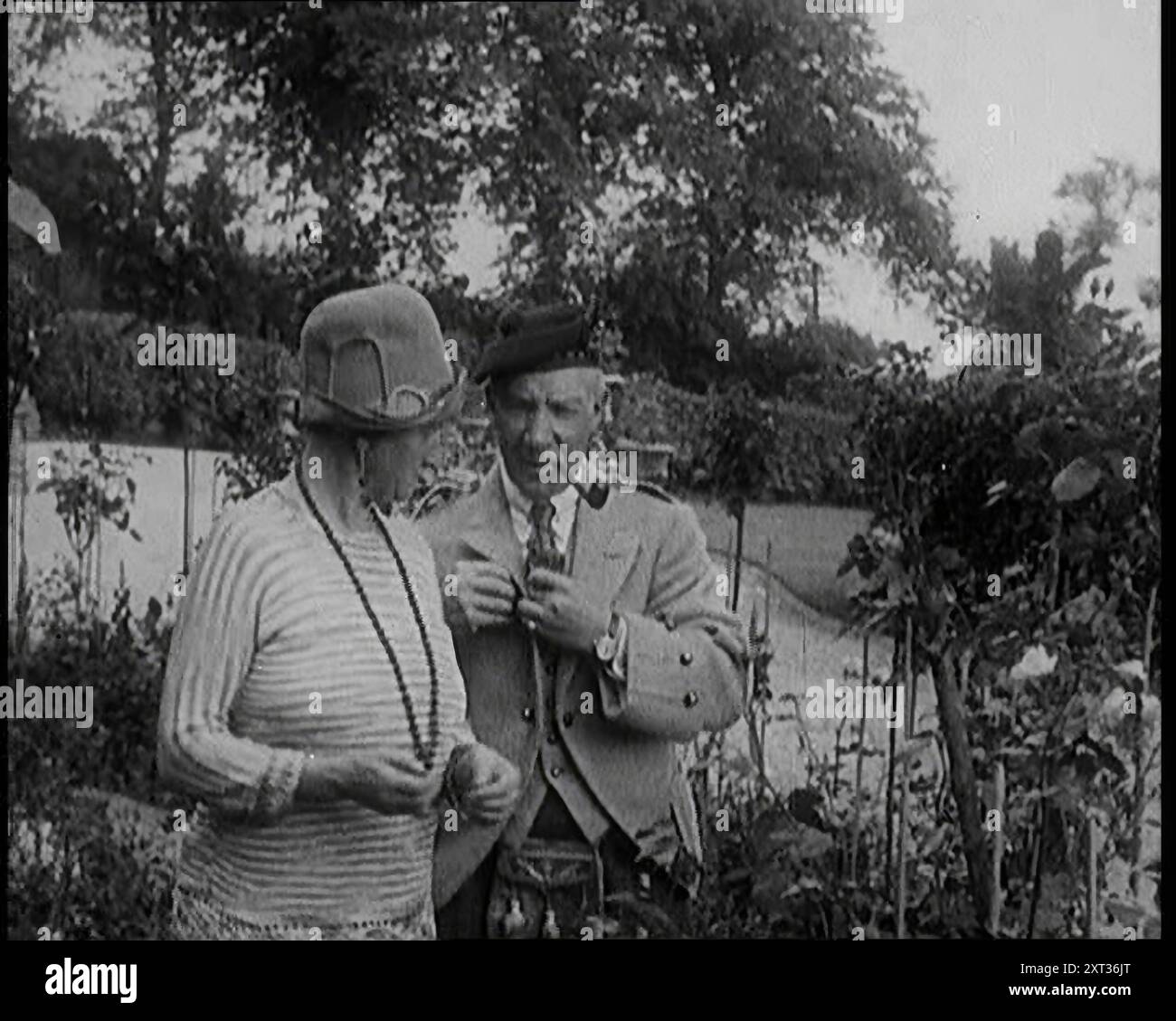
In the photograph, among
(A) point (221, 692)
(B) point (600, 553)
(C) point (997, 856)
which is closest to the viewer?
(A) point (221, 692)

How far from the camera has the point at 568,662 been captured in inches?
150

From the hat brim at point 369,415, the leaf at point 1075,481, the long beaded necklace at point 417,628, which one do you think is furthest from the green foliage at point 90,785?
the leaf at point 1075,481

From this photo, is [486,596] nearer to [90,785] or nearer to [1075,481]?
[90,785]

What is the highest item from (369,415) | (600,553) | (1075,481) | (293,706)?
(369,415)

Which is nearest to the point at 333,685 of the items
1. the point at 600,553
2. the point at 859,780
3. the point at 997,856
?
the point at 600,553

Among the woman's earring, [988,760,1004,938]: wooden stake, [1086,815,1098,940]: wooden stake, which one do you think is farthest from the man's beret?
[1086,815,1098,940]: wooden stake

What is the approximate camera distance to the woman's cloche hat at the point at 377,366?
3777mm

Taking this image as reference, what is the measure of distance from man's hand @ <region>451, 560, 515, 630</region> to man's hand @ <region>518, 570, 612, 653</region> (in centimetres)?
3

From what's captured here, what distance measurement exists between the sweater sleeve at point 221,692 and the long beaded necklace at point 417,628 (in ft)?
0.38

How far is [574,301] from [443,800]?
0.89 metres

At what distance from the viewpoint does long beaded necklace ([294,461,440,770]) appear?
3.78 m

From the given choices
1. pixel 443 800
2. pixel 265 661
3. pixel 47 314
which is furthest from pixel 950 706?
pixel 47 314

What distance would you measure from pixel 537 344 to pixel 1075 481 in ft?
3.23

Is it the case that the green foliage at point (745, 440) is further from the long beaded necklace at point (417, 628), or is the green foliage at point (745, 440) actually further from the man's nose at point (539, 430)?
the long beaded necklace at point (417, 628)
